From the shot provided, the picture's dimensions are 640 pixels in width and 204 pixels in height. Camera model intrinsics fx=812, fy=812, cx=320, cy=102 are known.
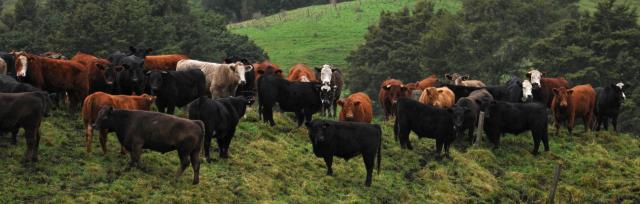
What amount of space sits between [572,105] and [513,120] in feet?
13.2

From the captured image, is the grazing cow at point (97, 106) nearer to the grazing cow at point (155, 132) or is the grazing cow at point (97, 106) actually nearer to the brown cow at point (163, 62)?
the grazing cow at point (155, 132)

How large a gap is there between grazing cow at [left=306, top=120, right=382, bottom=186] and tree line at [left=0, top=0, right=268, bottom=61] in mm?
30416

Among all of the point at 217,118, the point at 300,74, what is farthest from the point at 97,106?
the point at 300,74

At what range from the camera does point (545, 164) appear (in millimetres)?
24953

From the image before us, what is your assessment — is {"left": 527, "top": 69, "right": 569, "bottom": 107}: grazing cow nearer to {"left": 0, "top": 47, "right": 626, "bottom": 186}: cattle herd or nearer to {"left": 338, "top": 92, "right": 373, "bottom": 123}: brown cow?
{"left": 0, "top": 47, "right": 626, "bottom": 186}: cattle herd

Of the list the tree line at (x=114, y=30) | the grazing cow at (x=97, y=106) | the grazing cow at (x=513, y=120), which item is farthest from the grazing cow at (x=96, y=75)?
the tree line at (x=114, y=30)

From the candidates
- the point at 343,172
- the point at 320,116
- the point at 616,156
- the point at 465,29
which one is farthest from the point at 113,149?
the point at 465,29

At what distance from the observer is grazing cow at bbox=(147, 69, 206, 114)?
72.1 ft

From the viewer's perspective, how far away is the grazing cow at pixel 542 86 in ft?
100

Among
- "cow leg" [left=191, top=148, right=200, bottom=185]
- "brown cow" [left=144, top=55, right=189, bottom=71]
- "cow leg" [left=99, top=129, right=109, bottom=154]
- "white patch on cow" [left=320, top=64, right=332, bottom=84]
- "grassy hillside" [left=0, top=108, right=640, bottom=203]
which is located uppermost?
"brown cow" [left=144, top=55, right=189, bottom=71]

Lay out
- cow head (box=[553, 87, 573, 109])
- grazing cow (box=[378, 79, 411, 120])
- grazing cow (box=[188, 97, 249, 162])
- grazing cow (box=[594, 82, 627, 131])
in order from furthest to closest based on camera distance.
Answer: grazing cow (box=[594, 82, 627, 131]), grazing cow (box=[378, 79, 411, 120]), cow head (box=[553, 87, 573, 109]), grazing cow (box=[188, 97, 249, 162])

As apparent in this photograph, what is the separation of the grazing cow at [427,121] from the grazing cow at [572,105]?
6.49 metres

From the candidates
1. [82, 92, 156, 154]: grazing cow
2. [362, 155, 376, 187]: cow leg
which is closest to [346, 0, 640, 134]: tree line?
[362, 155, 376, 187]: cow leg

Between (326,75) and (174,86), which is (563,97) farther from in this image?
(174,86)
